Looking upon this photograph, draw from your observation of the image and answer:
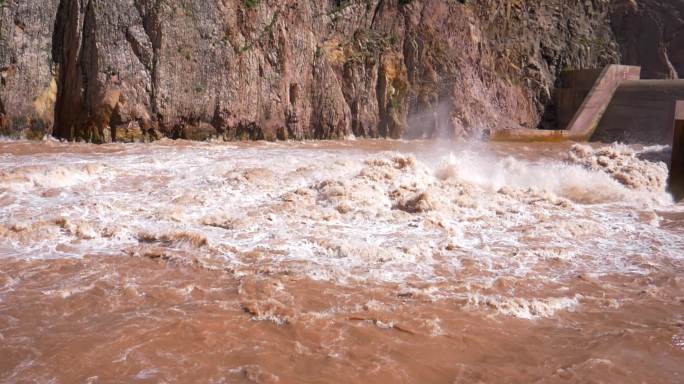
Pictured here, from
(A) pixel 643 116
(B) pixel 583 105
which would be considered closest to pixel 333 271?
(B) pixel 583 105

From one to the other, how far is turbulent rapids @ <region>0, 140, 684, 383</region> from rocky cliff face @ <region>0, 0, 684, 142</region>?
2172 mm

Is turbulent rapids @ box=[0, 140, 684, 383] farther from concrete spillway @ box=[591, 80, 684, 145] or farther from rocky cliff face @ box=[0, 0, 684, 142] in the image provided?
concrete spillway @ box=[591, 80, 684, 145]

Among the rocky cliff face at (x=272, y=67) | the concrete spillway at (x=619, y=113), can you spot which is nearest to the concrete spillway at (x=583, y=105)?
the concrete spillway at (x=619, y=113)

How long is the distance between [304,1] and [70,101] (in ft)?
18.1

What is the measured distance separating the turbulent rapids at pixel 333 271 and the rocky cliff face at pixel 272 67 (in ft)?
7.13

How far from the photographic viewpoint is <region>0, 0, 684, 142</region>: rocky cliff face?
10391mm

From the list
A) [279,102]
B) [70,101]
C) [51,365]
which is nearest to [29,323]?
[51,365]

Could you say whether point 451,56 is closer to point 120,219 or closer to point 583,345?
point 120,219

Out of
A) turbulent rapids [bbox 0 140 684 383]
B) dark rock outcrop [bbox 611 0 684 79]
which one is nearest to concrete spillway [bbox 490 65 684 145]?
dark rock outcrop [bbox 611 0 684 79]

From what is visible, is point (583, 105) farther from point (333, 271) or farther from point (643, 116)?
point (333, 271)

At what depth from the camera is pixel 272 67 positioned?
12.2 meters

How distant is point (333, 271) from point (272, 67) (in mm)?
8235

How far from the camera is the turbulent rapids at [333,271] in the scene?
11.0 feet

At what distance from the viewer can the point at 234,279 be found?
455 centimetres
